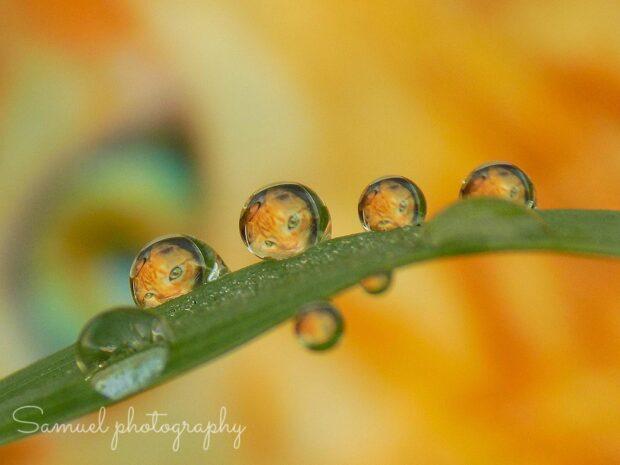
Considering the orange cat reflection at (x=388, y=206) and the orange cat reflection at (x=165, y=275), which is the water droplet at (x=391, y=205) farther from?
the orange cat reflection at (x=165, y=275)

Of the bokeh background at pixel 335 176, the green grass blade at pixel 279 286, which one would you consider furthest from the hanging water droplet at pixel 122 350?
the bokeh background at pixel 335 176

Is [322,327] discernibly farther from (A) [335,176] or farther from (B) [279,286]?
(A) [335,176]

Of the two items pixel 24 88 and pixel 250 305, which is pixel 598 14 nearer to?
pixel 24 88

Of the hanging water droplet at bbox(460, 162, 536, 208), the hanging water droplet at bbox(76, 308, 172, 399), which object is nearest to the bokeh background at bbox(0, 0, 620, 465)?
the hanging water droplet at bbox(460, 162, 536, 208)

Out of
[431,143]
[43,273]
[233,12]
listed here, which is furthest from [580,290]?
[43,273]

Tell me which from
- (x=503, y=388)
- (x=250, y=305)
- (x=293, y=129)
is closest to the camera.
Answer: (x=250, y=305)

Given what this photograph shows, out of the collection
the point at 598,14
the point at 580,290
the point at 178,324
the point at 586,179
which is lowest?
the point at 178,324
